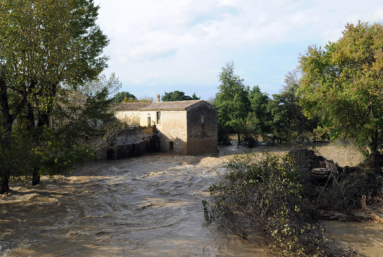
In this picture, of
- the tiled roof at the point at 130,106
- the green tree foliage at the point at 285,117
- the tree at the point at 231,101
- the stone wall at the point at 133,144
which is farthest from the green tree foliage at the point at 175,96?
the stone wall at the point at 133,144

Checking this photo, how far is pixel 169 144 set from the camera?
2711cm

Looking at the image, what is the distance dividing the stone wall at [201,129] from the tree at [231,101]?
20.1ft

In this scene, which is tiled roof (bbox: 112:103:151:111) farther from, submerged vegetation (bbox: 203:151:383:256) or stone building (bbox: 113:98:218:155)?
submerged vegetation (bbox: 203:151:383:256)

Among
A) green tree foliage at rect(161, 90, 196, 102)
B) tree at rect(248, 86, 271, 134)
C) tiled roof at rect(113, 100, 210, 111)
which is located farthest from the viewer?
green tree foliage at rect(161, 90, 196, 102)

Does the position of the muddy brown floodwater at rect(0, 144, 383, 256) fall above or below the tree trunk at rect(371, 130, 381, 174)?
below

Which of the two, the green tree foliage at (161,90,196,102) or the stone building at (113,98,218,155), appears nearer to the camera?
the stone building at (113,98,218,155)

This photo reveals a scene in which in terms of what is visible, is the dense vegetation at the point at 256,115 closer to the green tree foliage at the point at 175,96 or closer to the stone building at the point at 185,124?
the stone building at the point at 185,124

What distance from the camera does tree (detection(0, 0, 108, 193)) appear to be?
1123 cm

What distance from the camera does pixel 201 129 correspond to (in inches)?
1066

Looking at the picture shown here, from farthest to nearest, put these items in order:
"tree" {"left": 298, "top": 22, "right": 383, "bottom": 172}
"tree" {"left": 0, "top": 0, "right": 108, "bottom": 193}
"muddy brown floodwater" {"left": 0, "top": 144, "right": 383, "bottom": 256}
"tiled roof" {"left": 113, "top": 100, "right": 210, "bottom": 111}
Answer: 1. "tiled roof" {"left": 113, "top": 100, "right": 210, "bottom": 111}
2. "tree" {"left": 298, "top": 22, "right": 383, "bottom": 172}
3. "tree" {"left": 0, "top": 0, "right": 108, "bottom": 193}
4. "muddy brown floodwater" {"left": 0, "top": 144, "right": 383, "bottom": 256}

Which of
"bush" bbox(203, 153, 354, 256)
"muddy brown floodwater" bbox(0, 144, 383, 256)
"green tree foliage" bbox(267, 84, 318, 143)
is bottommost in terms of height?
"muddy brown floodwater" bbox(0, 144, 383, 256)

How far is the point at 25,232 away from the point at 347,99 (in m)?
17.1

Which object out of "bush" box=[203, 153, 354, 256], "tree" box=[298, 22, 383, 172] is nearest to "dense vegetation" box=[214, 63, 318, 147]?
"tree" box=[298, 22, 383, 172]

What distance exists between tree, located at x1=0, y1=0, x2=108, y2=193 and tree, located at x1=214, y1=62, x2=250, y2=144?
23.5m
